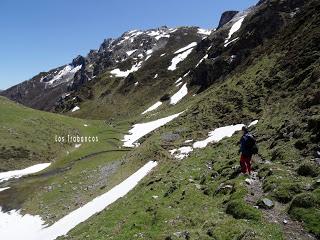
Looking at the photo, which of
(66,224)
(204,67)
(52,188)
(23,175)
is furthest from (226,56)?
(66,224)

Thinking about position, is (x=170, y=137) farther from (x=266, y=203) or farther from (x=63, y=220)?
(x=266, y=203)

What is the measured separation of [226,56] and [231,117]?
8112 cm

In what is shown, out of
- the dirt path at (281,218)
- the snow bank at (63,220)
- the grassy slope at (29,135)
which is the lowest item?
the snow bank at (63,220)

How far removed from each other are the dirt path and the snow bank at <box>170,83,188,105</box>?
126902mm

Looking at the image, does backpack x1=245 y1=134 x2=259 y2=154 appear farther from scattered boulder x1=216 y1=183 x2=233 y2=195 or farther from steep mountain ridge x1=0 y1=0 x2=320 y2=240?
scattered boulder x1=216 y1=183 x2=233 y2=195

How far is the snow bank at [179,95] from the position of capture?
153 m

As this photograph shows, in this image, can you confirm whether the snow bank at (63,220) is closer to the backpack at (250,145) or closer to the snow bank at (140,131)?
the backpack at (250,145)

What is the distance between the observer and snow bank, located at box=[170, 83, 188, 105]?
15288 centimetres

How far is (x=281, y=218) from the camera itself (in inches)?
758

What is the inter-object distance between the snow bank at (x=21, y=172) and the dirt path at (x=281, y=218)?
65.6 metres

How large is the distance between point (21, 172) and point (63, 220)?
4450cm

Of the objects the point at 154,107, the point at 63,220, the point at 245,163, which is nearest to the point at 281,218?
the point at 245,163

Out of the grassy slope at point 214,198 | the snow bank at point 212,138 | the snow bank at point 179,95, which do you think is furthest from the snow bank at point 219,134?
the snow bank at point 179,95

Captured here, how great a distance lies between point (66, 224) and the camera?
40312 mm
